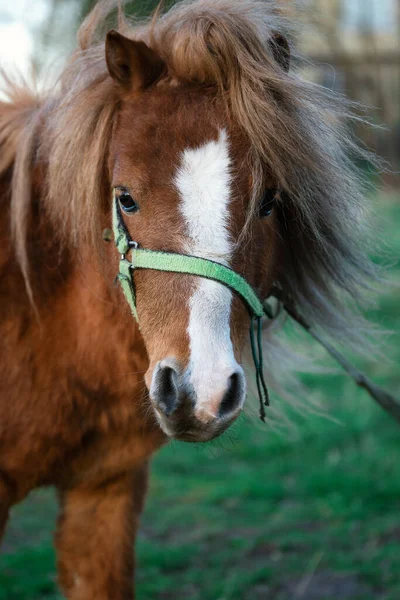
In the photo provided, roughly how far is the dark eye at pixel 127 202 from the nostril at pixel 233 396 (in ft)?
1.85

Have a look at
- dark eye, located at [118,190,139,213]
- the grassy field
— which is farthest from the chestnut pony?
the grassy field

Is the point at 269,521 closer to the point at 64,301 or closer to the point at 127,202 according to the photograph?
the point at 64,301

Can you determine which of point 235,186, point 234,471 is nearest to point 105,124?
point 235,186

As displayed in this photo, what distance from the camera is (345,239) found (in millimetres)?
2459

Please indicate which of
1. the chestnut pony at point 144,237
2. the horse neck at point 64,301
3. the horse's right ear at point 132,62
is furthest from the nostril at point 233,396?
the horse's right ear at point 132,62

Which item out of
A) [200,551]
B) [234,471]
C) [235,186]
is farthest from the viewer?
[234,471]

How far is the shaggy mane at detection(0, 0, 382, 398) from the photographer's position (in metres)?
2.10

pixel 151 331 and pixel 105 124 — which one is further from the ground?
pixel 105 124

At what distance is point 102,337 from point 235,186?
29.1 inches

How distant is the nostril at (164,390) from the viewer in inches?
72.1

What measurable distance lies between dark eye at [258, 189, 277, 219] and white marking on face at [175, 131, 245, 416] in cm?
19

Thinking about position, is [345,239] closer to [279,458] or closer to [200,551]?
[200,551]

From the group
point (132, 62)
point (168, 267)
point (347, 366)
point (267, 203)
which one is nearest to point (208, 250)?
point (168, 267)

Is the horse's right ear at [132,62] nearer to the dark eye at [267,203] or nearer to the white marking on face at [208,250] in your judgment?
the white marking on face at [208,250]
